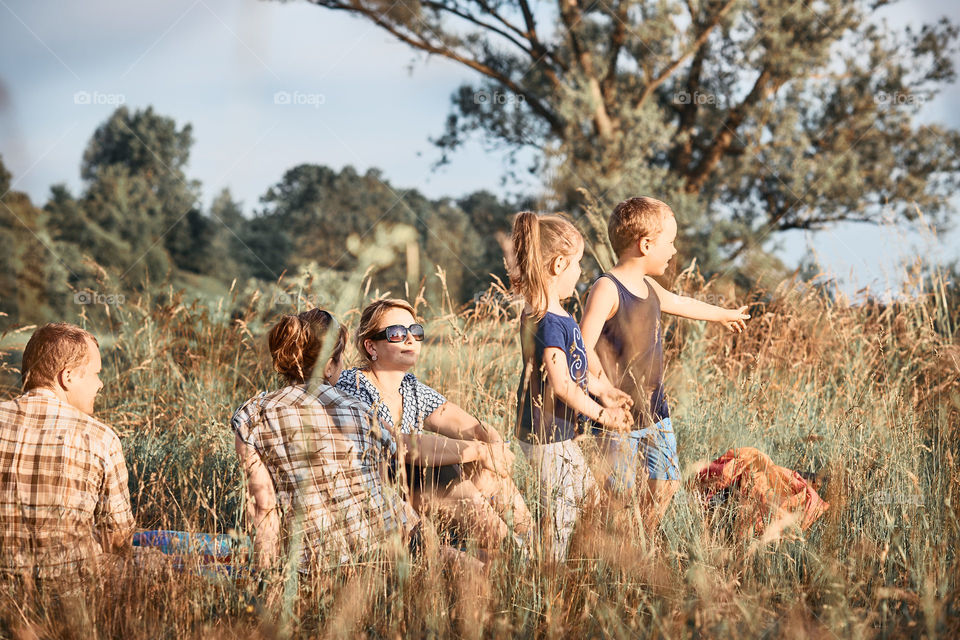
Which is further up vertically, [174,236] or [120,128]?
[120,128]

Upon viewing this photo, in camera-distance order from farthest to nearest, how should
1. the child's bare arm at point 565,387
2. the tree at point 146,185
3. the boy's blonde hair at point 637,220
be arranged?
the tree at point 146,185 < the boy's blonde hair at point 637,220 < the child's bare arm at point 565,387

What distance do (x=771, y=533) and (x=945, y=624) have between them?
1.76 ft

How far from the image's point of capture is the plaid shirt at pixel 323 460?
1.99 m

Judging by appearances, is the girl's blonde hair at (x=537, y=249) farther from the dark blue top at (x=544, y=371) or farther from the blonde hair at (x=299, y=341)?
the blonde hair at (x=299, y=341)

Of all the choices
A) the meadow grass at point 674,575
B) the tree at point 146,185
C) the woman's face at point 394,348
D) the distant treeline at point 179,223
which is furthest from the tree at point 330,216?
the woman's face at point 394,348

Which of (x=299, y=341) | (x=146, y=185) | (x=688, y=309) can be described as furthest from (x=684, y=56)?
(x=146, y=185)

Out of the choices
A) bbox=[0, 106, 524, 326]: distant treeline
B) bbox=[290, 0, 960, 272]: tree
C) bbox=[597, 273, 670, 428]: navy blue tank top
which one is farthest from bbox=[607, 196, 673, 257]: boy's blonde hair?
bbox=[0, 106, 524, 326]: distant treeline

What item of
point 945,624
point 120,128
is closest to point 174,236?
point 120,128

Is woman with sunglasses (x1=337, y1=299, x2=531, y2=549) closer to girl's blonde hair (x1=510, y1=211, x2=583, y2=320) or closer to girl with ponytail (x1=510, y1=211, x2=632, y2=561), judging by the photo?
girl with ponytail (x1=510, y1=211, x2=632, y2=561)

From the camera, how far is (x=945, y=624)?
1529mm

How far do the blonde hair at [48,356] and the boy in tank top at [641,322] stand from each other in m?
1.46

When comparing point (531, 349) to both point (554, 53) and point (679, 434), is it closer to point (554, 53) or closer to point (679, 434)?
point (679, 434)

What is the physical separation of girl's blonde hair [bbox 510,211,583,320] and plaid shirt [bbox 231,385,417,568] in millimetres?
663

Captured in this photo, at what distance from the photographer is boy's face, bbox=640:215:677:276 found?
2650 millimetres
